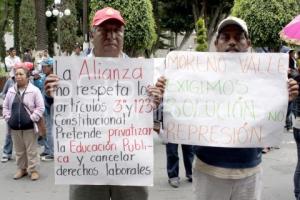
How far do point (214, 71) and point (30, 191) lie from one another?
4.03 m

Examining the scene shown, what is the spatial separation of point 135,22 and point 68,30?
2649 centimetres

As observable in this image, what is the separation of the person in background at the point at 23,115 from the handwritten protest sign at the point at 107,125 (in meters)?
3.92

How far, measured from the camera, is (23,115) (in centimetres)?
750

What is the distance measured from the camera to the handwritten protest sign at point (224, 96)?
363 centimetres

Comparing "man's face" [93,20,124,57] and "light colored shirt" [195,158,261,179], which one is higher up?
"man's face" [93,20,124,57]

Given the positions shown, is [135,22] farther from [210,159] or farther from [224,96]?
[210,159]

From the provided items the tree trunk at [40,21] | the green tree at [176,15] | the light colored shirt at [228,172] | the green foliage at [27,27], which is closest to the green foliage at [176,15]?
the green tree at [176,15]

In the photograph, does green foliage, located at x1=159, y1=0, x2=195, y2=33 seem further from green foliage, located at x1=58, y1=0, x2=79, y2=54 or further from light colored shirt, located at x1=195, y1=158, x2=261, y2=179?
light colored shirt, located at x1=195, y1=158, x2=261, y2=179

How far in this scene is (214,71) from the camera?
3.68 metres

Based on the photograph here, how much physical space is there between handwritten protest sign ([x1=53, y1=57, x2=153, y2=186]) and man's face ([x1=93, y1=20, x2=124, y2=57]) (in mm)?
104

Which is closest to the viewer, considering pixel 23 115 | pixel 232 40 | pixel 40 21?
pixel 232 40

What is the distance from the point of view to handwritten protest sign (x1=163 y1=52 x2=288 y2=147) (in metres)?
3.63

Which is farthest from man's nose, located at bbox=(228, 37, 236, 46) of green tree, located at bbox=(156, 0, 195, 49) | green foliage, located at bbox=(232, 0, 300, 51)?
green tree, located at bbox=(156, 0, 195, 49)

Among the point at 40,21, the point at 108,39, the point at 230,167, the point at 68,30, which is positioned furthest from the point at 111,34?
the point at 68,30
